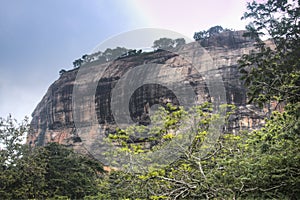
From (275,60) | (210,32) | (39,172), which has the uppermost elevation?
(210,32)

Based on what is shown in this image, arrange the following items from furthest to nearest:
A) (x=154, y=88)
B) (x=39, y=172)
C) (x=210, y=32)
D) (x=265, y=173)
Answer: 1. (x=210, y=32)
2. (x=154, y=88)
3. (x=39, y=172)
4. (x=265, y=173)

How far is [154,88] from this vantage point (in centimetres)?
2270

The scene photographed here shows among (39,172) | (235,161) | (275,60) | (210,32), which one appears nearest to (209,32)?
(210,32)

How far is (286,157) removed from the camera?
412 cm

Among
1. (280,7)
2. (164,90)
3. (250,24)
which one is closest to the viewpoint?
(280,7)

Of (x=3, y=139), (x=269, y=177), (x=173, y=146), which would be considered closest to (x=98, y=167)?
(x=3, y=139)

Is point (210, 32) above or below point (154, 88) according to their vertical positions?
above

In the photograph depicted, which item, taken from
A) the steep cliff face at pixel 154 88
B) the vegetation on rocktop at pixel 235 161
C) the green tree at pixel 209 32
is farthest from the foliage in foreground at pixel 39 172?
the green tree at pixel 209 32

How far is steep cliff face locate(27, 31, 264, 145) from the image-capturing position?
20.2 metres

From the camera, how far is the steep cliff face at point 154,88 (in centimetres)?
2017

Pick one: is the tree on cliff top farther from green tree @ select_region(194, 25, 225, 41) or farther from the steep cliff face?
the steep cliff face

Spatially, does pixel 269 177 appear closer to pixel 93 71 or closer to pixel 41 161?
pixel 41 161

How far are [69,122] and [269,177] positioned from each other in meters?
23.9

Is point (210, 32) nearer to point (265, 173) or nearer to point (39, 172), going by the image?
point (39, 172)
